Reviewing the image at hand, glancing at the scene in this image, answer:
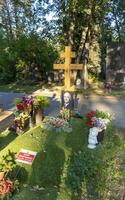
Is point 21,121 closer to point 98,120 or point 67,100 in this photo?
point 67,100

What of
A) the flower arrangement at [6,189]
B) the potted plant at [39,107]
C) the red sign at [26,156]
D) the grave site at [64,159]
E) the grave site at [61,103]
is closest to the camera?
the flower arrangement at [6,189]

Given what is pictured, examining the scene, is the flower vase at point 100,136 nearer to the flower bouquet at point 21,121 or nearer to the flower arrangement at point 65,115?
the flower arrangement at point 65,115

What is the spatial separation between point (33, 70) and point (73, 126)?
43.2 feet

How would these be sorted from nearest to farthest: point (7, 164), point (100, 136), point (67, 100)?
point (7, 164)
point (100, 136)
point (67, 100)

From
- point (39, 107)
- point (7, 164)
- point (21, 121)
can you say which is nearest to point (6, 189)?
point (7, 164)

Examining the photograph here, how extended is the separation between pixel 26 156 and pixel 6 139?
6.55ft

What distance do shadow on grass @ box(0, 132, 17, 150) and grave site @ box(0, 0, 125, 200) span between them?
0.03m

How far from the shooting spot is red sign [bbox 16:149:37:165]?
7.06 metres

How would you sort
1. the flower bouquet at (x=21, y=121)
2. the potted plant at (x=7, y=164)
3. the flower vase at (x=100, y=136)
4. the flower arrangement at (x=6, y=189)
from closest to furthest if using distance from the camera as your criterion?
the flower arrangement at (x=6, y=189)
the potted plant at (x=7, y=164)
the flower vase at (x=100, y=136)
the flower bouquet at (x=21, y=121)

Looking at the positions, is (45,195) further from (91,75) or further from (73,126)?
(91,75)

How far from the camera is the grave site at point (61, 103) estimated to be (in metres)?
6.66

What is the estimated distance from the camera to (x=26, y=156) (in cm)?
721

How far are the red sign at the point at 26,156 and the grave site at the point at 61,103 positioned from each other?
16 mm

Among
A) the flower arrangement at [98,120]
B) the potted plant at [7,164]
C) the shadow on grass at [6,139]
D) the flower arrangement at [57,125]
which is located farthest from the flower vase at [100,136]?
the potted plant at [7,164]
